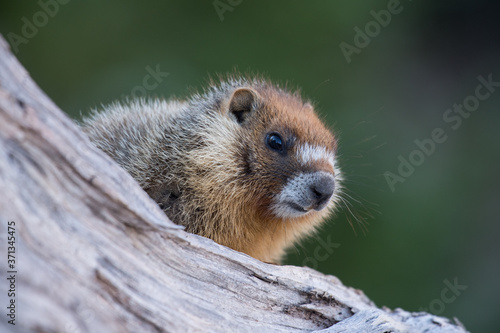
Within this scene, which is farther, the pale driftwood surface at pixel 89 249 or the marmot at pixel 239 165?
the marmot at pixel 239 165

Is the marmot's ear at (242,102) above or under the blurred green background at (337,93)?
under

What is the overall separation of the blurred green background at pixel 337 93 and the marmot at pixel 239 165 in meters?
2.77

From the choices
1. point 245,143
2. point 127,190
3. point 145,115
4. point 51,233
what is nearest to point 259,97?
point 245,143

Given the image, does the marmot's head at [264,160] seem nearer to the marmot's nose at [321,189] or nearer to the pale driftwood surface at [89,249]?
the marmot's nose at [321,189]

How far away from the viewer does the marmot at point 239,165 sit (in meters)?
3.64

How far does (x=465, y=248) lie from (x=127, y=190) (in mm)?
6106

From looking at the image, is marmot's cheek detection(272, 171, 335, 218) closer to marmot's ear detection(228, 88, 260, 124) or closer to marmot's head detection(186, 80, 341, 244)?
marmot's head detection(186, 80, 341, 244)

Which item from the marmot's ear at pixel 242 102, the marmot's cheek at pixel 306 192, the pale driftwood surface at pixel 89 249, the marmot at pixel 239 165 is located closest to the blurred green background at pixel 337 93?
the marmot at pixel 239 165

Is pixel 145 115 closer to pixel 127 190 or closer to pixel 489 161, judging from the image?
pixel 127 190

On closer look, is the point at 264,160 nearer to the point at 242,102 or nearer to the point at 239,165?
the point at 239,165

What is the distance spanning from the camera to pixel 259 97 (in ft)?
13.1

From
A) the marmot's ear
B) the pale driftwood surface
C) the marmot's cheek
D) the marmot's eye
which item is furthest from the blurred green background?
the pale driftwood surface

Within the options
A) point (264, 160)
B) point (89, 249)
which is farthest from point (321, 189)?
point (89, 249)

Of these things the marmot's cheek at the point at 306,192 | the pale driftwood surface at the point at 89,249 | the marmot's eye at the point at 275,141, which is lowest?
the pale driftwood surface at the point at 89,249
